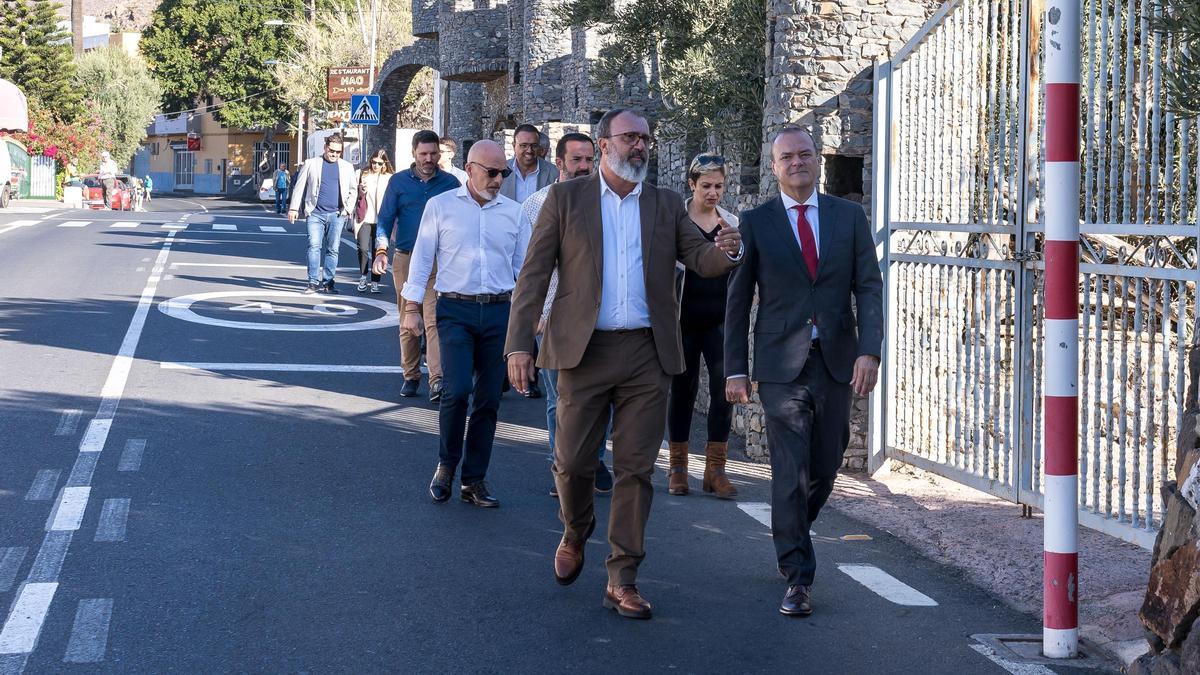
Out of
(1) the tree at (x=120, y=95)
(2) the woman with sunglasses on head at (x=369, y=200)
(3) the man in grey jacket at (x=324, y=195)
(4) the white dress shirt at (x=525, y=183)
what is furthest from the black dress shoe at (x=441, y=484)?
(1) the tree at (x=120, y=95)

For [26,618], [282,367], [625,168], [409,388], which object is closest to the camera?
[26,618]

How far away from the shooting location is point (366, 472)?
8.47 meters

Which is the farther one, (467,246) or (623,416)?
(467,246)

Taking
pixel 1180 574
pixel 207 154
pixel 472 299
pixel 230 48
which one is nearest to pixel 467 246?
pixel 472 299

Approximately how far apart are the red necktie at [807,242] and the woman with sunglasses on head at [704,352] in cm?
167

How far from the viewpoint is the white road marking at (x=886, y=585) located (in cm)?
605

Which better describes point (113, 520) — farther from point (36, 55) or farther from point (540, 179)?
point (36, 55)

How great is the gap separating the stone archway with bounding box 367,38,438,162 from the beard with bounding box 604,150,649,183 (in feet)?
127

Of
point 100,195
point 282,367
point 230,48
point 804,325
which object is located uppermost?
point 230,48

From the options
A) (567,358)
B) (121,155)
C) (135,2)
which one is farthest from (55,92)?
(567,358)

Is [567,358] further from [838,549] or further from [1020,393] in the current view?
[1020,393]

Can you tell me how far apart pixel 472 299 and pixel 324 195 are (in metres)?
10.7

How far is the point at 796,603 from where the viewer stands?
5773 mm

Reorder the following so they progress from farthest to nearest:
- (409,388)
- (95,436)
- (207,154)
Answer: (207,154) → (409,388) → (95,436)
